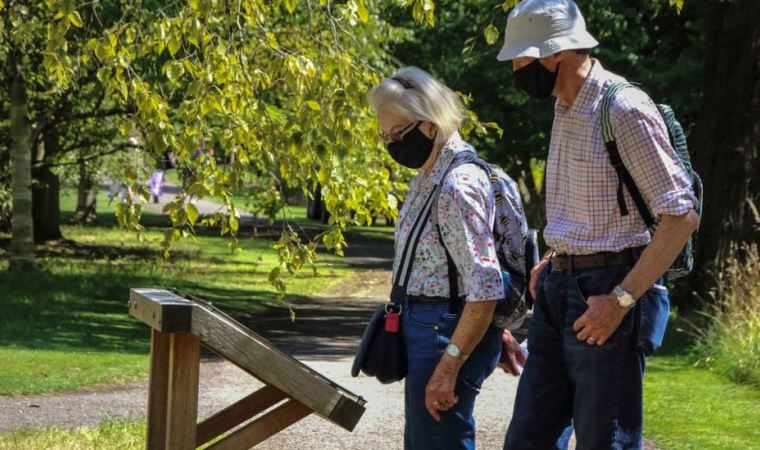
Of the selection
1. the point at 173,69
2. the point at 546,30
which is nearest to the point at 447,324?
the point at 546,30

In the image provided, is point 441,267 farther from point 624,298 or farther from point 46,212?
point 46,212

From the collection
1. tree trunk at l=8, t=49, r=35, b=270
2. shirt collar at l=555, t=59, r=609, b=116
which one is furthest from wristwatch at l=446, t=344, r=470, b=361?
tree trunk at l=8, t=49, r=35, b=270

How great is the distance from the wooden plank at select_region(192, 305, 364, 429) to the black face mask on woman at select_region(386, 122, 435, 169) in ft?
2.52

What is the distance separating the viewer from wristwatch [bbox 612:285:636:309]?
361cm

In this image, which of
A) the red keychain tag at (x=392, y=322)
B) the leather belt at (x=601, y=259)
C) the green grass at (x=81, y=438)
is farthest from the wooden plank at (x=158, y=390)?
the green grass at (x=81, y=438)

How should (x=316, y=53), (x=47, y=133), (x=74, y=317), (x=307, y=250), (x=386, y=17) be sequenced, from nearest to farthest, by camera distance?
(x=307, y=250) → (x=316, y=53) → (x=74, y=317) → (x=47, y=133) → (x=386, y=17)

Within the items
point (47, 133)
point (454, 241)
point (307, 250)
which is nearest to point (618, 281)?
point (454, 241)

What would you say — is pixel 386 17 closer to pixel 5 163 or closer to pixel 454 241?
pixel 5 163

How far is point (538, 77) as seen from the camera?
3854mm

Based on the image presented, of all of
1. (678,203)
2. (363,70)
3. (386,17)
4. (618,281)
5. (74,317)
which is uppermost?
(386,17)

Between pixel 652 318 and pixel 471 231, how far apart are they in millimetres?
609

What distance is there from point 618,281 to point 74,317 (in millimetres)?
12633

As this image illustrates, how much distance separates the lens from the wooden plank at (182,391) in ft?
14.4

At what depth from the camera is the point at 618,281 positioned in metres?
3.70
